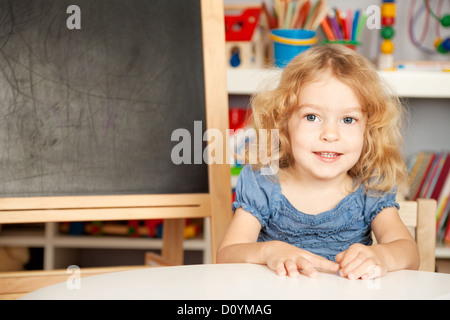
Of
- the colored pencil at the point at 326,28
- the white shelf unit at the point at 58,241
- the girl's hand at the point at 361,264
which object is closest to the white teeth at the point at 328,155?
the girl's hand at the point at 361,264

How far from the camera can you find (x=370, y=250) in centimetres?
72

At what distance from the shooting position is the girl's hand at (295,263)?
25.4 inches

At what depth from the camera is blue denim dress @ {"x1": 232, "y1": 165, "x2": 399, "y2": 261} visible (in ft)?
3.29

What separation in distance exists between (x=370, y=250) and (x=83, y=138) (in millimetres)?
654

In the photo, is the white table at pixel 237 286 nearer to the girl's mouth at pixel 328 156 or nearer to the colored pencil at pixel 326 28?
the girl's mouth at pixel 328 156

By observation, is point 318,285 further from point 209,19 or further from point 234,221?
point 209,19

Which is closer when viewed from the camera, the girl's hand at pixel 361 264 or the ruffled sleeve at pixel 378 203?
the girl's hand at pixel 361 264

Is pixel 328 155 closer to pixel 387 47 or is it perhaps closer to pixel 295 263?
pixel 295 263

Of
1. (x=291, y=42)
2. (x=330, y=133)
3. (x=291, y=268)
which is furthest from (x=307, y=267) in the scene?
(x=291, y=42)

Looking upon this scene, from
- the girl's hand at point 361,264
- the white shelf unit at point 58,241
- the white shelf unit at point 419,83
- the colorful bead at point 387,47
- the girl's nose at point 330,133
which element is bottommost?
the white shelf unit at point 58,241

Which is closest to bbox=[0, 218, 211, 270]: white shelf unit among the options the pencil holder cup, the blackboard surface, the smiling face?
the pencil holder cup

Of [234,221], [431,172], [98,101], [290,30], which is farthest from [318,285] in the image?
[431,172]

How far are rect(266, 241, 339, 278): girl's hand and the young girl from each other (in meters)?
0.15

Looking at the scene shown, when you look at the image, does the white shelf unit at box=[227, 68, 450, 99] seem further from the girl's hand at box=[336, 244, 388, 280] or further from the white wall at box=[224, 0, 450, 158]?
the girl's hand at box=[336, 244, 388, 280]
